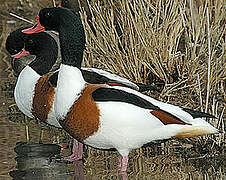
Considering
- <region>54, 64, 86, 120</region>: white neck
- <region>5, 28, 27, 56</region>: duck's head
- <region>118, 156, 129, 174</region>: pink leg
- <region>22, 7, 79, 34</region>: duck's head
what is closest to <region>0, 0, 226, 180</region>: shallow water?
<region>118, 156, 129, 174</region>: pink leg

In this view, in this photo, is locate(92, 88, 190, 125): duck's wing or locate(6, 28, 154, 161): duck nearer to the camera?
locate(92, 88, 190, 125): duck's wing

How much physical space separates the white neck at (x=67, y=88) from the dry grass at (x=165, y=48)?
1847mm

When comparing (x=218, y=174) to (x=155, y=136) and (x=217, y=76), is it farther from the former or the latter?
(x=217, y=76)

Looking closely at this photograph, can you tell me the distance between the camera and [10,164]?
6.57 metres

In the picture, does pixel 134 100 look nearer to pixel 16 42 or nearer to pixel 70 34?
pixel 70 34

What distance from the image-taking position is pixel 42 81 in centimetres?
720

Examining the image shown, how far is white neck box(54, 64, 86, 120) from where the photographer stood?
19.4ft

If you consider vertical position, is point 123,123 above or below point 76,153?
above

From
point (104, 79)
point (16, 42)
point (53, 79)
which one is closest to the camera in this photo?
point (104, 79)

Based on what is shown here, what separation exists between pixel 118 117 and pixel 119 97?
19 cm

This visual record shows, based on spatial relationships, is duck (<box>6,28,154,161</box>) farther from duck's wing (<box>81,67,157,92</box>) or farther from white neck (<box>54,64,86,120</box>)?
white neck (<box>54,64,86,120</box>)

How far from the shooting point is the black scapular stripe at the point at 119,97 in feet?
19.0

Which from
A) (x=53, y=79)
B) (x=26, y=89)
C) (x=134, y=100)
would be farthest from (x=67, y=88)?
(x=26, y=89)

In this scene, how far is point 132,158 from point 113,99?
1.09 m
